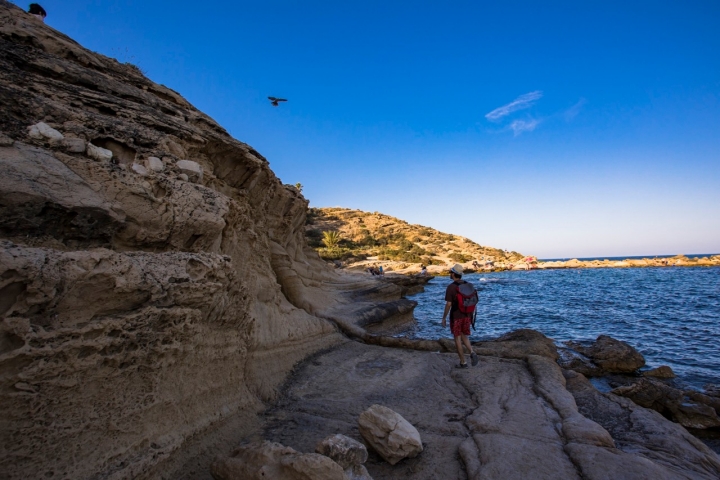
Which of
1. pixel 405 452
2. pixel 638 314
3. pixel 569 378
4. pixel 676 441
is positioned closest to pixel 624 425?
pixel 676 441

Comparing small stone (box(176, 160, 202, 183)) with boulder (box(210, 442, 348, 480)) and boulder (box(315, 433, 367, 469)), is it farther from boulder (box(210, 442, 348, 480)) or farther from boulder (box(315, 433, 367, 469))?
boulder (box(315, 433, 367, 469))

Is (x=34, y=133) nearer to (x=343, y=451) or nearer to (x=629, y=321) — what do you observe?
(x=343, y=451)

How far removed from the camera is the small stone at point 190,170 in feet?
14.5

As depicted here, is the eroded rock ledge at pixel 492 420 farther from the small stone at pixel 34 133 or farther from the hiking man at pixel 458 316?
the small stone at pixel 34 133

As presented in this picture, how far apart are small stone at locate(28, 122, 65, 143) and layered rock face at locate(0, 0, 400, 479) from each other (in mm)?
13

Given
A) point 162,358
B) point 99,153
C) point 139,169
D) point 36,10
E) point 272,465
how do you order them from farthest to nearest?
point 36,10 < point 139,169 < point 99,153 < point 162,358 < point 272,465

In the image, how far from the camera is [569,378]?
594 cm

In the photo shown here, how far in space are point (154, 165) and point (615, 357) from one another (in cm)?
918

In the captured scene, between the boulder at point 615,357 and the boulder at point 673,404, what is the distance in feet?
4.51

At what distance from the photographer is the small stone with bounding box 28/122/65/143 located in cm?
317

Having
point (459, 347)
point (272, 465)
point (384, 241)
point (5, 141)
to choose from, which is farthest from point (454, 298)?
point (384, 241)

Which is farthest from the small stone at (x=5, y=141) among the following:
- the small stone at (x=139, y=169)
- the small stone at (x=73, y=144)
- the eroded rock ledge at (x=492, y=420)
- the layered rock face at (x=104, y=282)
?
the eroded rock ledge at (x=492, y=420)

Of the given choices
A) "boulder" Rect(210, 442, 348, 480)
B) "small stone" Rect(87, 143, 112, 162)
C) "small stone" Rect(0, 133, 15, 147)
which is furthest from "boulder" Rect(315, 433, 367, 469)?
"small stone" Rect(0, 133, 15, 147)

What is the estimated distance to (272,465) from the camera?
8.74 ft
